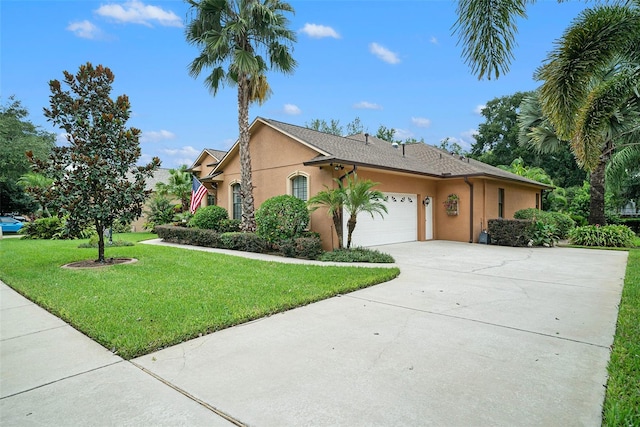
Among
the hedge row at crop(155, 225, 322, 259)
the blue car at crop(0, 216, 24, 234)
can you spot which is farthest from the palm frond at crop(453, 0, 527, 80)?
the blue car at crop(0, 216, 24, 234)

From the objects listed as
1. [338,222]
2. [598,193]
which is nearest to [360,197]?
[338,222]

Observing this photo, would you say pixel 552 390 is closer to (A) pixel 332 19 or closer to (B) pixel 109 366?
(B) pixel 109 366

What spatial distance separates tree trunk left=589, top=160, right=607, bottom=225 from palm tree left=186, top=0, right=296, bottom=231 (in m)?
13.3

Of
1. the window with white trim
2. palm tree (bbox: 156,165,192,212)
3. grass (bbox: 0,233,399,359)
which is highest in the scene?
palm tree (bbox: 156,165,192,212)

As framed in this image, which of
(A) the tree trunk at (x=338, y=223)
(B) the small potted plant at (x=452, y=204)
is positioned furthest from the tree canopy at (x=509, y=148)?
(A) the tree trunk at (x=338, y=223)

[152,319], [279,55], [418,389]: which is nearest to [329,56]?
[279,55]

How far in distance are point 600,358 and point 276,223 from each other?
8.99m

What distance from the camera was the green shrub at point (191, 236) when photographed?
13.8m

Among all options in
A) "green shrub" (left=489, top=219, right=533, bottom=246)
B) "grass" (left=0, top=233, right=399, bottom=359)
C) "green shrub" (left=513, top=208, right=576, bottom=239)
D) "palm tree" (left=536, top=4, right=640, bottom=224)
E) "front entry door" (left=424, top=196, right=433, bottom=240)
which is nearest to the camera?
"grass" (left=0, top=233, right=399, bottom=359)

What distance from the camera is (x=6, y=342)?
13.4 feet

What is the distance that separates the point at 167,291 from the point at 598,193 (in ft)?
54.9

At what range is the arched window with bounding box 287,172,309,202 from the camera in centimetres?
1295

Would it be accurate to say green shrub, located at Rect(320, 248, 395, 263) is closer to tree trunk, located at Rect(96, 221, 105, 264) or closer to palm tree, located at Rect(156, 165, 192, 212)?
tree trunk, located at Rect(96, 221, 105, 264)

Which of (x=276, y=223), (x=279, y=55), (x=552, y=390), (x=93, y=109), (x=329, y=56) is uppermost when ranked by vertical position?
(x=329, y=56)
